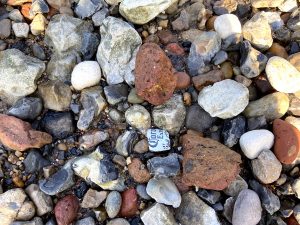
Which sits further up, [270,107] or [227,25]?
[227,25]

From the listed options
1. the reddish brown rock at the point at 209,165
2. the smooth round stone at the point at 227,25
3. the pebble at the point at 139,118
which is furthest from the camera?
the smooth round stone at the point at 227,25

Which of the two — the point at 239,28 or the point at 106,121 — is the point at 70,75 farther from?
the point at 239,28

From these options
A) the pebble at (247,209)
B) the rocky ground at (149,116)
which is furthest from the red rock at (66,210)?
the pebble at (247,209)

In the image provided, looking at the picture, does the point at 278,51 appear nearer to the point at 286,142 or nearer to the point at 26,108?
the point at 286,142

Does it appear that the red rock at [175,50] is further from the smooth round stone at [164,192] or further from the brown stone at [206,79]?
the smooth round stone at [164,192]

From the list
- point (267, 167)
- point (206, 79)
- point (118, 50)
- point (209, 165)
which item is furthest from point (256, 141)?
point (118, 50)

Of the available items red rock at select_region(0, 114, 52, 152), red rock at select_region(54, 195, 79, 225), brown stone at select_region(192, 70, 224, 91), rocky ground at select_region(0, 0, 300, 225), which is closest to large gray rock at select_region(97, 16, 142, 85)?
rocky ground at select_region(0, 0, 300, 225)

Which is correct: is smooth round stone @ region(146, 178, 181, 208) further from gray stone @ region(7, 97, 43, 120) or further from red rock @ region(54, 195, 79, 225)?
gray stone @ region(7, 97, 43, 120)
